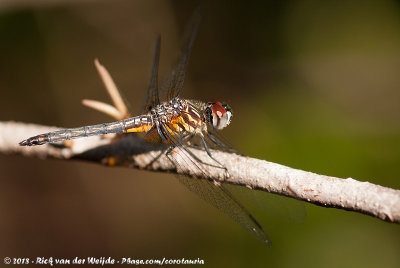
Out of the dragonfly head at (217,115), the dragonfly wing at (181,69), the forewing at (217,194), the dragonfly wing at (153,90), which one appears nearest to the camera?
the forewing at (217,194)

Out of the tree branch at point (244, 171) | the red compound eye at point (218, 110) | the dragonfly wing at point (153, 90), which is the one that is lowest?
the tree branch at point (244, 171)

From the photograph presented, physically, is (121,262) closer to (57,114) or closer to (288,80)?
(57,114)

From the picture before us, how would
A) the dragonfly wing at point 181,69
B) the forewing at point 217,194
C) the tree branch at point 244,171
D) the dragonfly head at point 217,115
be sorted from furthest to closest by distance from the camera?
1. the dragonfly wing at point 181,69
2. the dragonfly head at point 217,115
3. the forewing at point 217,194
4. the tree branch at point 244,171

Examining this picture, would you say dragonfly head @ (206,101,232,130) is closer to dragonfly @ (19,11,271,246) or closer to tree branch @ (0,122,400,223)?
dragonfly @ (19,11,271,246)

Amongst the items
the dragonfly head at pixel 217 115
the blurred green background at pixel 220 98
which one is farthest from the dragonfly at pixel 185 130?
the blurred green background at pixel 220 98

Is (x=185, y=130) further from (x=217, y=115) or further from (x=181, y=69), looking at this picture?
(x=181, y=69)

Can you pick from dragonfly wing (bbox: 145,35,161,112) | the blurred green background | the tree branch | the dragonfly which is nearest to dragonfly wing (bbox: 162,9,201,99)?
the dragonfly

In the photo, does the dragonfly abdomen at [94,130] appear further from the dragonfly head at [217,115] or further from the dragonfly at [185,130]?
the dragonfly head at [217,115]

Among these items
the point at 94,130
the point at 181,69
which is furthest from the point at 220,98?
the point at 94,130
